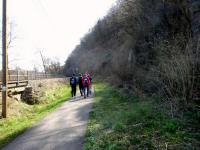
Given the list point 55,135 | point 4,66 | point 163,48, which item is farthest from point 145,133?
point 4,66

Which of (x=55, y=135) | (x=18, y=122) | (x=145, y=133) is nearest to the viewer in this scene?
(x=145, y=133)

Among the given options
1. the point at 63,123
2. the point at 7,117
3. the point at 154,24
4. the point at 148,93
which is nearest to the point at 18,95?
the point at 7,117

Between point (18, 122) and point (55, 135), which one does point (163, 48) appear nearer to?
point (55, 135)

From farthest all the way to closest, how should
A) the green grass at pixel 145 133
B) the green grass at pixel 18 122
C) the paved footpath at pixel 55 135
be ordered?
the green grass at pixel 18 122, the paved footpath at pixel 55 135, the green grass at pixel 145 133

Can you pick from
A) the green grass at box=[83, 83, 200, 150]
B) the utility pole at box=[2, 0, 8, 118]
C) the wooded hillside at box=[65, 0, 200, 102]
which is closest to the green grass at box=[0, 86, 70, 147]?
the utility pole at box=[2, 0, 8, 118]

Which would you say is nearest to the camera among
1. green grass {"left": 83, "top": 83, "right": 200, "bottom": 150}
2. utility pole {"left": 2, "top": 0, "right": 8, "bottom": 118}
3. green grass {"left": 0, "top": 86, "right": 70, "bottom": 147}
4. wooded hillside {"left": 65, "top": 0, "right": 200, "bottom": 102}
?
green grass {"left": 83, "top": 83, "right": 200, "bottom": 150}

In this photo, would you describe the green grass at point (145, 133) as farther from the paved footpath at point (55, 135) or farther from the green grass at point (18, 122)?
the green grass at point (18, 122)

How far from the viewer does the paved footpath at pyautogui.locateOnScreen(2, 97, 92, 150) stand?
855 cm

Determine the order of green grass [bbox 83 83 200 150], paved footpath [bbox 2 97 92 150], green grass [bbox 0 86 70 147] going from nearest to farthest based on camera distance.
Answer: green grass [bbox 83 83 200 150] → paved footpath [bbox 2 97 92 150] → green grass [bbox 0 86 70 147]

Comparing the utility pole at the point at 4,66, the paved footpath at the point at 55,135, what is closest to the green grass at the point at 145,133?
the paved footpath at the point at 55,135

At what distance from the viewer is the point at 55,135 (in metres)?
9.80

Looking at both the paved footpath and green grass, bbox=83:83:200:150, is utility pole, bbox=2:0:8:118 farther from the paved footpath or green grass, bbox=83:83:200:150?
green grass, bbox=83:83:200:150

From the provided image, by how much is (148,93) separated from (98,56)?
5420 centimetres

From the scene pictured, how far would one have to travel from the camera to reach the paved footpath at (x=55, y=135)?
8545mm
